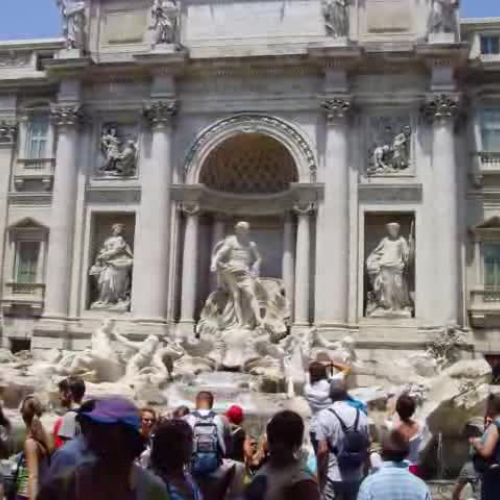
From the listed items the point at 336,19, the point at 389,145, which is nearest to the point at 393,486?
the point at 389,145

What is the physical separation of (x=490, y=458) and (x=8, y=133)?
926 inches

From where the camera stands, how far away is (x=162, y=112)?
80.9ft

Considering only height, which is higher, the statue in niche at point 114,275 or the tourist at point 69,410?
the statue in niche at point 114,275

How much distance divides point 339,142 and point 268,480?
64.3 ft

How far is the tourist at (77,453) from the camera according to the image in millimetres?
3686

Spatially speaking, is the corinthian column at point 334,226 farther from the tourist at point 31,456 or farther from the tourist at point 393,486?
the tourist at point 393,486

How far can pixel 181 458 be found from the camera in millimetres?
4805

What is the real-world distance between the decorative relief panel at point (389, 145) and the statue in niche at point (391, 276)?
1828mm

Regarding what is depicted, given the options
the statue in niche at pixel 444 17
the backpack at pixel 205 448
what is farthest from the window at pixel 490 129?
the backpack at pixel 205 448

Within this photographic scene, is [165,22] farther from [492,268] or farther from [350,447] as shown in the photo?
[350,447]

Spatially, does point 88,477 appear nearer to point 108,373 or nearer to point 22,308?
point 108,373

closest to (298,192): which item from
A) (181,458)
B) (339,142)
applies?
(339,142)

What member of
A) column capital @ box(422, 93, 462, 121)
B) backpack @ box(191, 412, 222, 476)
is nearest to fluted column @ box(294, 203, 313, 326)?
column capital @ box(422, 93, 462, 121)

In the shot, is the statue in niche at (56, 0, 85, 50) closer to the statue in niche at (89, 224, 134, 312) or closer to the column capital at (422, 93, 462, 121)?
the statue in niche at (89, 224, 134, 312)
